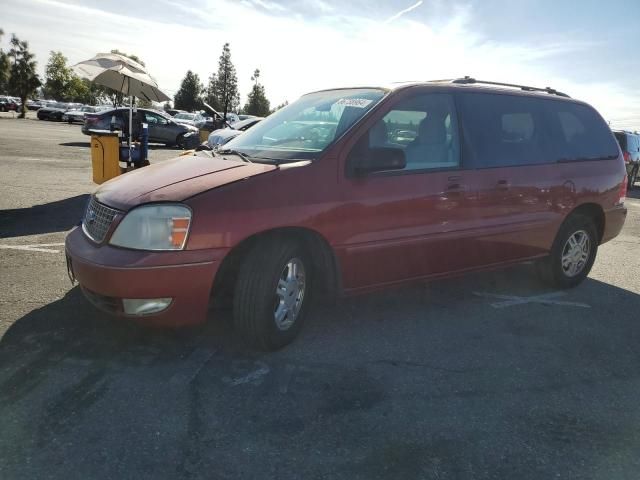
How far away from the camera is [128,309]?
302 cm

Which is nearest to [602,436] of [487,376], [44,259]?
[487,376]

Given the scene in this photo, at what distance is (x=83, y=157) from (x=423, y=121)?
1316 centimetres

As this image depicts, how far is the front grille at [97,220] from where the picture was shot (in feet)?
10.3

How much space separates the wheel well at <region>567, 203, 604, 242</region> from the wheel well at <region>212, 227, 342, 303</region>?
9.13 ft

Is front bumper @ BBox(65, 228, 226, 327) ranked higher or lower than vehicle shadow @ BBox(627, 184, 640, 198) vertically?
higher

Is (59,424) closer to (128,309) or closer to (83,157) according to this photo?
(128,309)

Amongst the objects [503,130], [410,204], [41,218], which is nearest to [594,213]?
[503,130]

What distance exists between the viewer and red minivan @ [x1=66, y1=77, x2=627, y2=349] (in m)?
3.02

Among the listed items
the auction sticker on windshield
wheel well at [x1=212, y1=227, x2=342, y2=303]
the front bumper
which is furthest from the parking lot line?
the front bumper

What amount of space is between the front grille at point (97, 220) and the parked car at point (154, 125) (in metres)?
17.5

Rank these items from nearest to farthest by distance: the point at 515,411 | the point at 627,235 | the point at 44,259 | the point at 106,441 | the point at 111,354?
the point at 106,441, the point at 515,411, the point at 111,354, the point at 44,259, the point at 627,235

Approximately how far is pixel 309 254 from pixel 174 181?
0.97m

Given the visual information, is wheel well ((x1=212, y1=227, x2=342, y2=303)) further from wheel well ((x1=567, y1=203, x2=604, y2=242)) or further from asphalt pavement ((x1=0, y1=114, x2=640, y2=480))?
wheel well ((x1=567, y1=203, x2=604, y2=242))

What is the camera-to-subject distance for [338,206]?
3.43m
